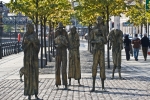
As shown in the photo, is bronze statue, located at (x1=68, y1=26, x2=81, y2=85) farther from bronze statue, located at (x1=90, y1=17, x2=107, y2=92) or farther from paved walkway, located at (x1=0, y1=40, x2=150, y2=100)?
bronze statue, located at (x1=90, y1=17, x2=107, y2=92)

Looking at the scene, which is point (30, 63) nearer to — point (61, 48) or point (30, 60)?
point (30, 60)

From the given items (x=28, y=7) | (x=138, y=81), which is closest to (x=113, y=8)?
(x=28, y=7)

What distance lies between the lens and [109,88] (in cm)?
1630

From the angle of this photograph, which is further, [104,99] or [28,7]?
[28,7]

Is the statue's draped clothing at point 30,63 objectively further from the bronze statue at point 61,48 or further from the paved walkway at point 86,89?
the bronze statue at point 61,48

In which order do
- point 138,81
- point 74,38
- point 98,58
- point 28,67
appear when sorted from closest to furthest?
point 28,67, point 98,58, point 74,38, point 138,81

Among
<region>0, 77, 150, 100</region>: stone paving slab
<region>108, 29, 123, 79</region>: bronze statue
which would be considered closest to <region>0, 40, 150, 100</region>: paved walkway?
<region>0, 77, 150, 100</region>: stone paving slab

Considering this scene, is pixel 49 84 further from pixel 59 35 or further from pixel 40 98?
pixel 40 98

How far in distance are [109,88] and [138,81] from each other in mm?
2660

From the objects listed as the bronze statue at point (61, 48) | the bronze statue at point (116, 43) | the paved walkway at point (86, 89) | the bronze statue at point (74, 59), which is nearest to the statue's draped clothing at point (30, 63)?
the paved walkway at point (86, 89)

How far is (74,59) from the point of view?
17.5m

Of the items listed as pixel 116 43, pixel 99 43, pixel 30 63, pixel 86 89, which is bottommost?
pixel 86 89

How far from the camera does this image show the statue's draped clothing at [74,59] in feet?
56.6

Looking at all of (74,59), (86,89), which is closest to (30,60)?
(86,89)
